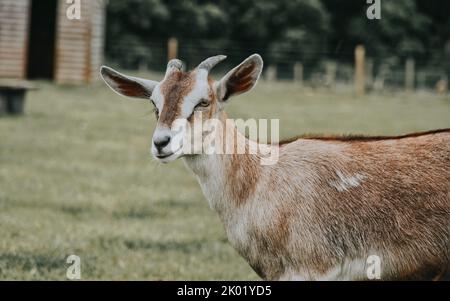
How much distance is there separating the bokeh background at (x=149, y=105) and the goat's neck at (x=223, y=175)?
1.51 feet

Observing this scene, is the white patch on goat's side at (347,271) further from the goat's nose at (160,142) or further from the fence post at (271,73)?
the fence post at (271,73)

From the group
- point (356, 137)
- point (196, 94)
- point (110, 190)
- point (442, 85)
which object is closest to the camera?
point (196, 94)

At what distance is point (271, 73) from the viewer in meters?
31.7

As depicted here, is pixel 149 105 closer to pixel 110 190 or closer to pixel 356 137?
pixel 110 190

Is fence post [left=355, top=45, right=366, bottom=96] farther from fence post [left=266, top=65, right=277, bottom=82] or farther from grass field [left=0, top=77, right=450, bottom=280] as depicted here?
fence post [left=266, top=65, right=277, bottom=82]

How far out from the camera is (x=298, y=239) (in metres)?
4.05

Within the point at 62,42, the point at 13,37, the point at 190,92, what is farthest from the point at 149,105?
the point at 190,92

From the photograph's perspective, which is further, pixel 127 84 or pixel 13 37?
pixel 13 37

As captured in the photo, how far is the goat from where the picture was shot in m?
4.01

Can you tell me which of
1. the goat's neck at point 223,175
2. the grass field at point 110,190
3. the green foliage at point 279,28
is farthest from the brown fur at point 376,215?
the green foliage at point 279,28

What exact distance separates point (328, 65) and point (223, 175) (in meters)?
28.0

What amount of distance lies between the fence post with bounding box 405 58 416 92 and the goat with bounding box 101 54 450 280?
1025 inches

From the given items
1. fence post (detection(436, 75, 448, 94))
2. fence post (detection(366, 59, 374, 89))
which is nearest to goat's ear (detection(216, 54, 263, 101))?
fence post (detection(436, 75, 448, 94))
